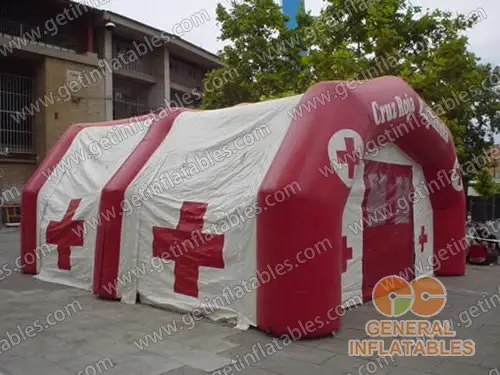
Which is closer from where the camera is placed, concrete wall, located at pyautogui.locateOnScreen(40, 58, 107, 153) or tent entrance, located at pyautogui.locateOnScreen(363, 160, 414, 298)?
tent entrance, located at pyautogui.locateOnScreen(363, 160, 414, 298)

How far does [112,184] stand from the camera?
731 centimetres

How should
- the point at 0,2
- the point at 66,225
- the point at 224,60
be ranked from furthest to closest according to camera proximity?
the point at 0,2
the point at 224,60
the point at 66,225

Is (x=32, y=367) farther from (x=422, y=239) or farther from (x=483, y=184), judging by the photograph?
(x=483, y=184)

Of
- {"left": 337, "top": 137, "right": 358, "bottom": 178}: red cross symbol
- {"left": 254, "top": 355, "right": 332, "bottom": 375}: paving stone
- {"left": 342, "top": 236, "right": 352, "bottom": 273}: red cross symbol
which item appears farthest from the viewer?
{"left": 342, "top": 236, "right": 352, "bottom": 273}: red cross symbol

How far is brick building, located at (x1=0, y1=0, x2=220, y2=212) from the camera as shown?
20.4 m

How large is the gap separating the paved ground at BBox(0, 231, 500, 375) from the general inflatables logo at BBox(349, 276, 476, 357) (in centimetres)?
14

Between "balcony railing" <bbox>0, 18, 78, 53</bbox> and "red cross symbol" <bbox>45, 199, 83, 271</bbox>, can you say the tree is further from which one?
"red cross symbol" <bbox>45, 199, 83, 271</bbox>

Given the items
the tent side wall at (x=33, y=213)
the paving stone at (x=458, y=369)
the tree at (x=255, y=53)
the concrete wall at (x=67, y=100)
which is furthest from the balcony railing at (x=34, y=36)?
the paving stone at (x=458, y=369)

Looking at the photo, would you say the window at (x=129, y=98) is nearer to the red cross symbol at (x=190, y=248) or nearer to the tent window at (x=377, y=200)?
the red cross symbol at (x=190, y=248)

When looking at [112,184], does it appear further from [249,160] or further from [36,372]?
[36,372]

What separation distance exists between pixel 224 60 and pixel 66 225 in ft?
34.1

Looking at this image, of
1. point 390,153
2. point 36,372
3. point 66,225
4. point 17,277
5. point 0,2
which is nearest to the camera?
point 36,372

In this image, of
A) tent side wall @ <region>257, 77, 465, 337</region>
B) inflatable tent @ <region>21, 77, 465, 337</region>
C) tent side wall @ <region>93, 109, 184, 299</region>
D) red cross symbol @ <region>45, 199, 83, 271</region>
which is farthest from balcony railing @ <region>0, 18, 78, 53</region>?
tent side wall @ <region>257, 77, 465, 337</region>

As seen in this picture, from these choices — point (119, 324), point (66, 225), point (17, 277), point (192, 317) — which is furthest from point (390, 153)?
point (17, 277)
